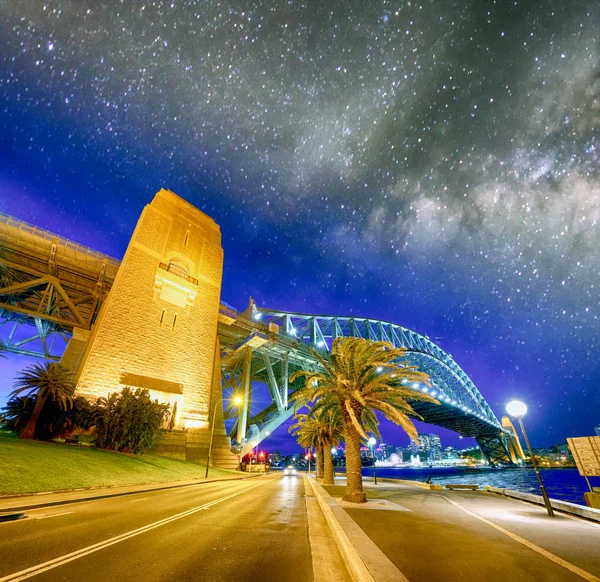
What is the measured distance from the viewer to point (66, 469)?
47.1ft

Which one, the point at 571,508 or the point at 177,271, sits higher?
the point at 177,271

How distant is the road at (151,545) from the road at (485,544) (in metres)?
2.00

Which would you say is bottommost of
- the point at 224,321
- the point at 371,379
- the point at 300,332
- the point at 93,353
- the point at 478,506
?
the point at 478,506

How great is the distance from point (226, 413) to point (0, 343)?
2783cm

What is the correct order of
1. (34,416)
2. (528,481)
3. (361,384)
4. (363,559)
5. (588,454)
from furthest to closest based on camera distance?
(528,481), (34,416), (361,384), (588,454), (363,559)

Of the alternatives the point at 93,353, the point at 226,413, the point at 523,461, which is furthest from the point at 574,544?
the point at 523,461

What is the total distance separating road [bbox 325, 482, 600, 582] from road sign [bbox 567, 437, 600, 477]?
10.9 feet

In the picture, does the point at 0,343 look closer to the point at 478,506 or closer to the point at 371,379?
the point at 371,379

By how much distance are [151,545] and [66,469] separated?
12402mm

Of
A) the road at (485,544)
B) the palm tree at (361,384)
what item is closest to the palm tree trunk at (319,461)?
the palm tree at (361,384)

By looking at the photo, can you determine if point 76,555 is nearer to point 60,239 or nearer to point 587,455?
point 587,455

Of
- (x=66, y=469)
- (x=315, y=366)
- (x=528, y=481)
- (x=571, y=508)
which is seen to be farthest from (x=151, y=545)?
(x=528, y=481)

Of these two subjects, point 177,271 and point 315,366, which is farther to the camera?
point 315,366

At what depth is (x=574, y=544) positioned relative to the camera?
680 centimetres
